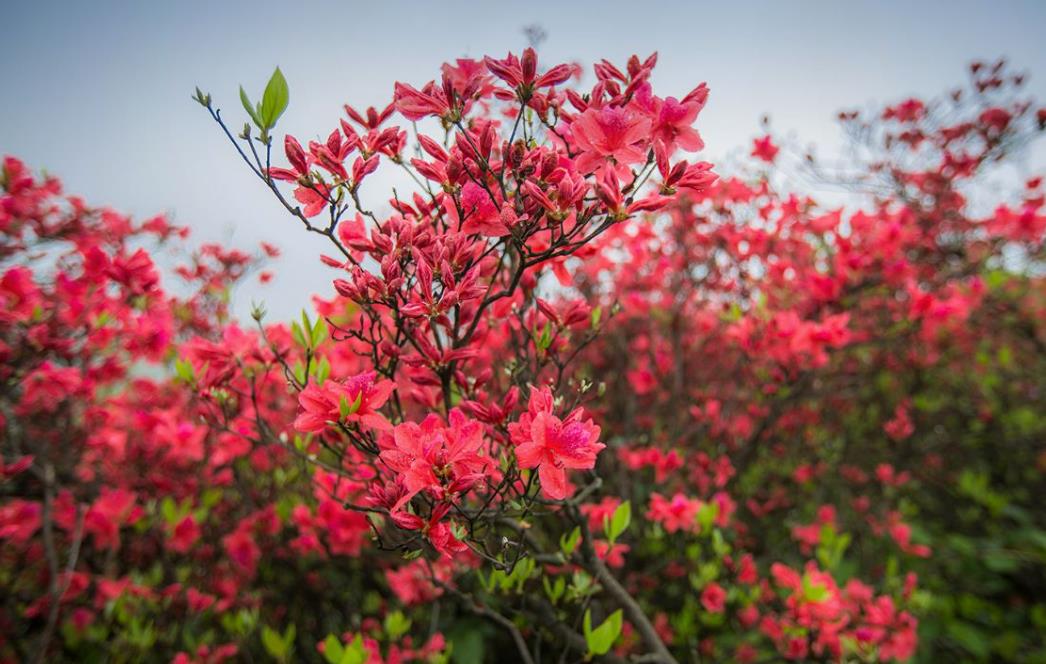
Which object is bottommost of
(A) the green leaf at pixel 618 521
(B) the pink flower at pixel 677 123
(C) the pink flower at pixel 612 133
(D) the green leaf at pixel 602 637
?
(D) the green leaf at pixel 602 637

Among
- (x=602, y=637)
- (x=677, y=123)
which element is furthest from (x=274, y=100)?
(x=602, y=637)

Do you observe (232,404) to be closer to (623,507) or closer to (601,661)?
(623,507)

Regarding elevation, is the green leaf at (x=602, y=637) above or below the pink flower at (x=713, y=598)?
above

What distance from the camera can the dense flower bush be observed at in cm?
105

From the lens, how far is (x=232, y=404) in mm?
1543

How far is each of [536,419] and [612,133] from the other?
0.58 m

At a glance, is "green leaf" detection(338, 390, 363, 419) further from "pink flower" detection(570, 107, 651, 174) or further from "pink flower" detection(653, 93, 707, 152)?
"pink flower" detection(653, 93, 707, 152)

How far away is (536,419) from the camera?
35.7 inches

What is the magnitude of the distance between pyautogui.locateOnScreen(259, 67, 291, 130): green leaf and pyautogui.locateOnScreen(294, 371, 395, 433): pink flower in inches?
20.7

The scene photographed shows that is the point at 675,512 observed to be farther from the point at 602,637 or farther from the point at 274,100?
the point at 274,100

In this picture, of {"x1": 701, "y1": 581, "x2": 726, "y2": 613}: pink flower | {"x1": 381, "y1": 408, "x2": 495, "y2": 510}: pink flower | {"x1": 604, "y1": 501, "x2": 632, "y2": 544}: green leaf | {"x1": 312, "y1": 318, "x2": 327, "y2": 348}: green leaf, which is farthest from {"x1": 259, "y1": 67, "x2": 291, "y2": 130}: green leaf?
{"x1": 701, "y1": 581, "x2": 726, "y2": 613}: pink flower

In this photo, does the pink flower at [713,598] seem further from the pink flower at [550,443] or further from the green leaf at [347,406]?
the green leaf at [347,406]

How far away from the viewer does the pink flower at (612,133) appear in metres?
1.01

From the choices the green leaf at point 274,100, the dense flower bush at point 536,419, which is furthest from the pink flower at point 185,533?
the green leaf at point 274,100
